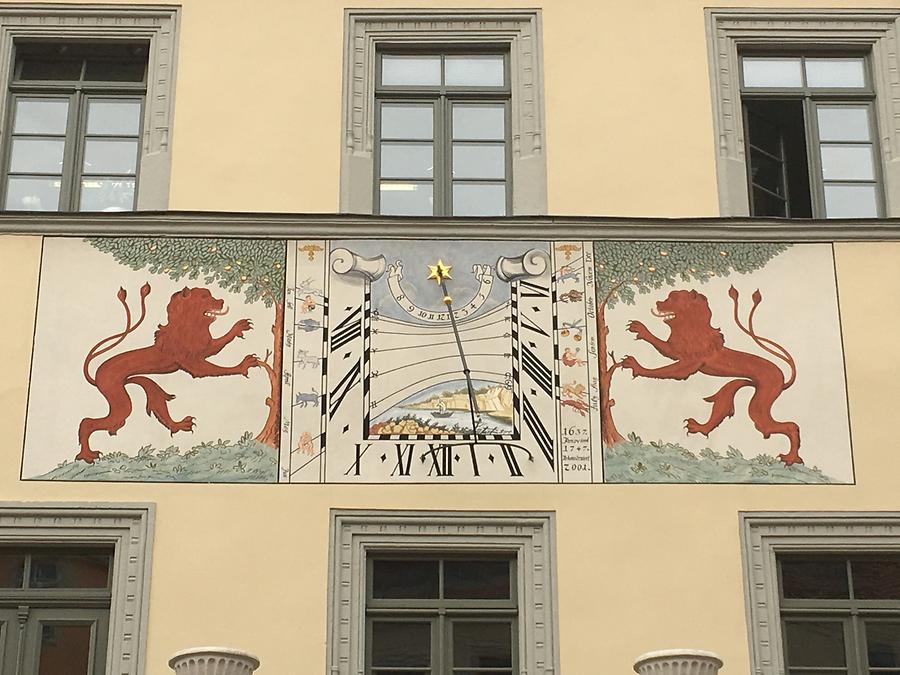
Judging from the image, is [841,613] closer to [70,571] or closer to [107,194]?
[70,571]

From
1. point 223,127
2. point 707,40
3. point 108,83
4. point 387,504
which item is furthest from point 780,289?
point 108,83

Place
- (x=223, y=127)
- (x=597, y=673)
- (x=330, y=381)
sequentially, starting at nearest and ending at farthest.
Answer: (x=597, y=673) < (x=330, y=381) < (x=223, y=127)

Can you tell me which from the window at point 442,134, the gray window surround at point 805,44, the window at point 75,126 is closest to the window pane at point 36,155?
the window at point 75,126

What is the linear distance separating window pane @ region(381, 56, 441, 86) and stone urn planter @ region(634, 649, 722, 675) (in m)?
4.51

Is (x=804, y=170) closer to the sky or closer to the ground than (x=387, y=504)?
closer to the sky

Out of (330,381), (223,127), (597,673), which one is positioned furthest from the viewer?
(223,127)

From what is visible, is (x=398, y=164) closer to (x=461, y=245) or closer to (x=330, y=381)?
(x=461, y=245)

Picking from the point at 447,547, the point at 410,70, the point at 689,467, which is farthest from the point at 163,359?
the point at 689,467

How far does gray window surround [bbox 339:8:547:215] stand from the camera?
42.2 ft

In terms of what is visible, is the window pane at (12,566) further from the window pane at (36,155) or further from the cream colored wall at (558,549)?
the window pane at (36,155)

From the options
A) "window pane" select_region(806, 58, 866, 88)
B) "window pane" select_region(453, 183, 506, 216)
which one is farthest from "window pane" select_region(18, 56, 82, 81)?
"window pane" select_region(806, 58, 866, 88)

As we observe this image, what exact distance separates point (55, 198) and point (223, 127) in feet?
3.77

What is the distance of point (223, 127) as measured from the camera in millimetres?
13016

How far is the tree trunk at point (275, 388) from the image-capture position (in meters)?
12.0
